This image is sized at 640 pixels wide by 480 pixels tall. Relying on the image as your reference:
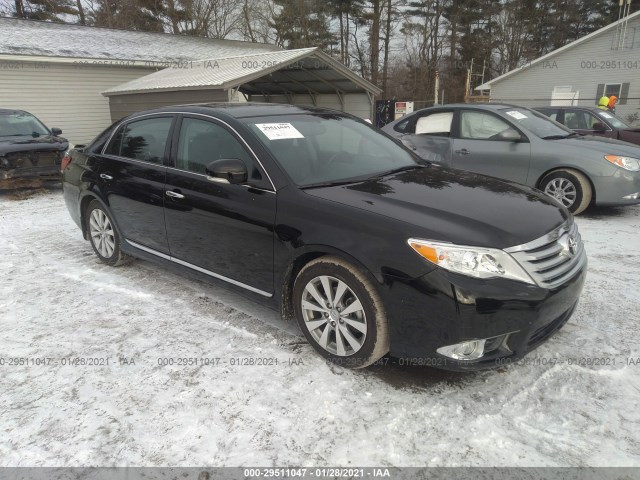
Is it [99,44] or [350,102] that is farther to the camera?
[99,44]

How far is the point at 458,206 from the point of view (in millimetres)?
2709

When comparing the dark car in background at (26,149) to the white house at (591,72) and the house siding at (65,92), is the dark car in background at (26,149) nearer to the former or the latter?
the house siding at (65,92)

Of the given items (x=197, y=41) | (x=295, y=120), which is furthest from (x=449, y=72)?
(x=295, y=120)

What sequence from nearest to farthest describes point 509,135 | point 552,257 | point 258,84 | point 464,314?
point 464,314 < point 552,257 < point 509,135 < point 258,84

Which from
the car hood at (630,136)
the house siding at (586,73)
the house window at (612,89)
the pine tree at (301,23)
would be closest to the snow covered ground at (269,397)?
the car hood at (630,136)

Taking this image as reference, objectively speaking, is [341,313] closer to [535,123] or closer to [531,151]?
[531,151]

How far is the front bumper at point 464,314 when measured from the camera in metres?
2.31

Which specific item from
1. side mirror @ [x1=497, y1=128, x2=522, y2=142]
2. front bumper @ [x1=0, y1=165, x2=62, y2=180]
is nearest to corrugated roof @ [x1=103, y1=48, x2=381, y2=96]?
front bumper @ [x1=0, y1=165, x2=62, y2=180]

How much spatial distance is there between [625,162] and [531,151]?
1.12m

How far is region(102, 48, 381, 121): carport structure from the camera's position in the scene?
433 inches

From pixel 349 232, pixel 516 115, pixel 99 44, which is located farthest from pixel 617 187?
pixel 99 44

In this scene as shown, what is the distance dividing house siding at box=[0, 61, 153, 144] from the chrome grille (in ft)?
51.3

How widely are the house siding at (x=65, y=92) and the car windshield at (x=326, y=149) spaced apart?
45.3 feet

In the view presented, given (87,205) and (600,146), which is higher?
(600,146)
